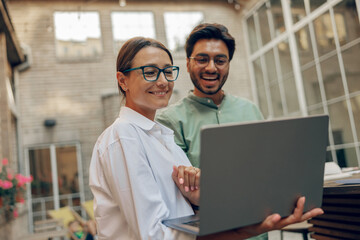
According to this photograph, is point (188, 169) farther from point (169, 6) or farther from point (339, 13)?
point (169, 6)

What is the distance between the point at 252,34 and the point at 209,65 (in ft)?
26.6

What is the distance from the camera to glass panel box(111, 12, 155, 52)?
29.8 feet

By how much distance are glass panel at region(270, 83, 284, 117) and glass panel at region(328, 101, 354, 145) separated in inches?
72.4

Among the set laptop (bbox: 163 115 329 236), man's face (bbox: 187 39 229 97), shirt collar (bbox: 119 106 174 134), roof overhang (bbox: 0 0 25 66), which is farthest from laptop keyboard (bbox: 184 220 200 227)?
roof overhang (bbox: 0 0 25 66)

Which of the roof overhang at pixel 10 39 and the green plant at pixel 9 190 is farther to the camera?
the roof overhang at pixel 10 39

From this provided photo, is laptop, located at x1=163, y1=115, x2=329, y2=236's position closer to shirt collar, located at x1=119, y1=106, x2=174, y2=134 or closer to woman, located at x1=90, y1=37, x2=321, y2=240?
woman, located at x1=90, y1=37, x2=321, y2=240

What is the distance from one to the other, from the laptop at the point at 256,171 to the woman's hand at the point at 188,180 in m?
0.09

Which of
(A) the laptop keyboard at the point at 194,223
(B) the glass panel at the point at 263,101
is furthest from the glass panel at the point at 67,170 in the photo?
(A) the laptop keyboard at the point at 194,223

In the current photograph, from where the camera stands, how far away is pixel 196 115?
5.99 ft

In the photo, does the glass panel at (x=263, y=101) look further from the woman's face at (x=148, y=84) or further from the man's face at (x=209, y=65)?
the woman's face at (x=148, y=84)

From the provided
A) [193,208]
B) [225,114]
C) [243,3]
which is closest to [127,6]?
[243,3]

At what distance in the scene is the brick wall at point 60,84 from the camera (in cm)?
833

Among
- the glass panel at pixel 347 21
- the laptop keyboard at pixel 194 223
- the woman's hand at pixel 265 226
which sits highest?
the glass panel at pixel 347 21

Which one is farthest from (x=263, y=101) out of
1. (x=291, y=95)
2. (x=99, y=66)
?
(x=99, y=66)
